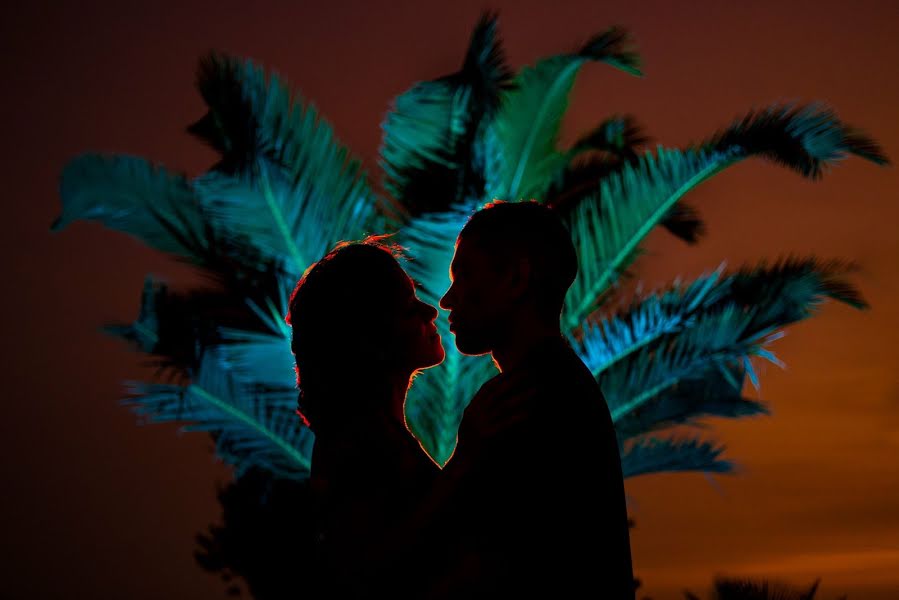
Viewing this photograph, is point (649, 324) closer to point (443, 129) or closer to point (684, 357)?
point (684, 357)

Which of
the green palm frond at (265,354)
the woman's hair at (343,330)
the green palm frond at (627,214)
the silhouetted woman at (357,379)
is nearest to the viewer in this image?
the silhouetted woman at (357,379)

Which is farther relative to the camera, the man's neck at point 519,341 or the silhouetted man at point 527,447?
the man's neck at point 519,341

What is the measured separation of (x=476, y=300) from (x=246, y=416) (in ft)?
18.7

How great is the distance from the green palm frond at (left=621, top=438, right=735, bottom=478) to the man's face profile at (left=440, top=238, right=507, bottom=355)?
616 centimetres

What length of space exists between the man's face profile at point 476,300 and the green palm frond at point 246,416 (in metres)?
5.34

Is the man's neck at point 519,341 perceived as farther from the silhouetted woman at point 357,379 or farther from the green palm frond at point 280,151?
the green palm frond at point 280,151

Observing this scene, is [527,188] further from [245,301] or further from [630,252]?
[245,301]

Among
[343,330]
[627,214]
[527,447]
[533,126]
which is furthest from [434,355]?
[533,126]

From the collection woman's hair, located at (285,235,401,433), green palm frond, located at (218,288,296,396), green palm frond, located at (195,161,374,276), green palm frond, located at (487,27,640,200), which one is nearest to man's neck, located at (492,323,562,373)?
woman's hair, located at (285,235,401,433)

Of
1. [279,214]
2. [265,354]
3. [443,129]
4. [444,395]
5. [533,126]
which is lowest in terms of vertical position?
[444,395]

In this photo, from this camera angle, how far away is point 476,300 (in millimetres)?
2457

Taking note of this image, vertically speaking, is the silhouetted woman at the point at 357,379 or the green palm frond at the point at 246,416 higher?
the green palm frond at the point at 246,416

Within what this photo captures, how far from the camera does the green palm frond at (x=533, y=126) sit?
818 centimetres

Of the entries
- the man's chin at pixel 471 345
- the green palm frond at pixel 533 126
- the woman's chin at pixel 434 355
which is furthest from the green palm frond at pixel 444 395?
the man's chin at pixel 471 345
